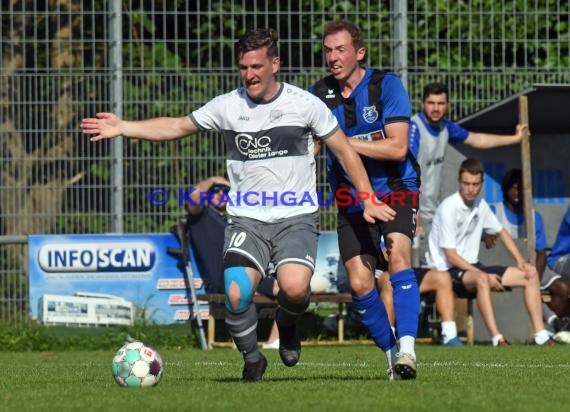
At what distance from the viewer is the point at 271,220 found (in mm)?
8250

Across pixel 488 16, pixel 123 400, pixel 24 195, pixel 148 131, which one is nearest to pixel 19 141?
pixel 24 195

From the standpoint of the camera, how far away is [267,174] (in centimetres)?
821

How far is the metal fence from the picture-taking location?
14461 mm

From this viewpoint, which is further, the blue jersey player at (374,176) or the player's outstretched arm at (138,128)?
the blue jersey player at (374,176)

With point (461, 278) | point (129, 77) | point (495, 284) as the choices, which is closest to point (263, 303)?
point (461, 278)

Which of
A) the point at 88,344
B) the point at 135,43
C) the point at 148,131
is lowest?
the point at 88,344

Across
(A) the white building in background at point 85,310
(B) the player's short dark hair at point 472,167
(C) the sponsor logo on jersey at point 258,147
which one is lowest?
(A) the white building in background at point 85,310

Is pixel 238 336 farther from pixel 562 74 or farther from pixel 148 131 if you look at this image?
pixel 562 74

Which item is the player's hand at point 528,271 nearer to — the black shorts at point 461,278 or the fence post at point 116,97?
the black shorts at point 461,278

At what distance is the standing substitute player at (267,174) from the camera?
322 inches

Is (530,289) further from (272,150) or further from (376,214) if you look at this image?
(272,150)

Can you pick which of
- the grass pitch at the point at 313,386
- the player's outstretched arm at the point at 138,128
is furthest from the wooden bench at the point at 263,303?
the player's outstretched arm at the point at 138,128

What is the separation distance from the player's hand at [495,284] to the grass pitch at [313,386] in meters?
1.91

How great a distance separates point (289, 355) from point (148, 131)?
63.9 inches
